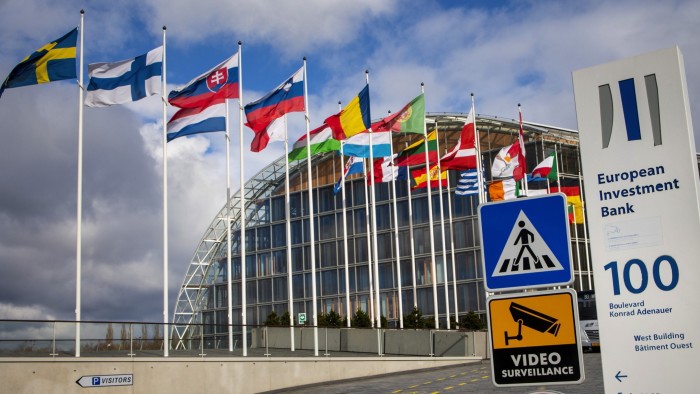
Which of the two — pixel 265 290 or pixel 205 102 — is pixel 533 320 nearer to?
pixel 205 102

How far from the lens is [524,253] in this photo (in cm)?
766

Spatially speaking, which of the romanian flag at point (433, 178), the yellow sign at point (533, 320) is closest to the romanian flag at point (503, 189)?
the romanian flag at point (433, 178)

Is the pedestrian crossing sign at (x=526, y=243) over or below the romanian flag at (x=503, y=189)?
below

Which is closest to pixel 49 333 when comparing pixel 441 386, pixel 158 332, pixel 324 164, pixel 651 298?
pixel 158 332

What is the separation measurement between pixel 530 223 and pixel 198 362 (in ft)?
80.6

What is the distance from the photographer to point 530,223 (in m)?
7.70

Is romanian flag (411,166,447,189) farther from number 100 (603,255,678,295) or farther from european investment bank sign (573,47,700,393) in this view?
number 100 (603,255,678,295)

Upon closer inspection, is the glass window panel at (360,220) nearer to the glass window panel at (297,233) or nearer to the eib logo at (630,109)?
the glass window panel at (297,233)

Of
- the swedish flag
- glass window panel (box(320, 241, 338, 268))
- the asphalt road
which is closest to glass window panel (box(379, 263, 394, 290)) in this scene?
glass window panel (box(320, 241, 338, 268))

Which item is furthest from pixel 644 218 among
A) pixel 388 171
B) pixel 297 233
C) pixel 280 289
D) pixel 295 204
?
pixel 297 233

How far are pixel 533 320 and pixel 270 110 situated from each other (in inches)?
1227

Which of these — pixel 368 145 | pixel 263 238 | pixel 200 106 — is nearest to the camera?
pixel 200 106

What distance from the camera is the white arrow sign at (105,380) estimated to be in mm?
27337

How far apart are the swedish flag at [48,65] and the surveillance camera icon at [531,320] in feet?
87.5
